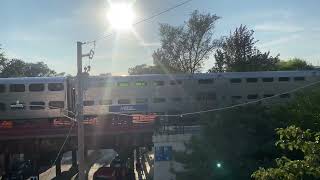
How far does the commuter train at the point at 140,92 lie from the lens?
43.8 metres

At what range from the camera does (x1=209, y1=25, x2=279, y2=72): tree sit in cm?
6988

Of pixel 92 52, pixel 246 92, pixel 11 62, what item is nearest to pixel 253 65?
pixel 246 92

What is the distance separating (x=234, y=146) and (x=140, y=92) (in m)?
20.5

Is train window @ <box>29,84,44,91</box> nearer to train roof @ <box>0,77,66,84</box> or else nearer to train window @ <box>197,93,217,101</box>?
train roof @ <box>0,77,66,84</box>

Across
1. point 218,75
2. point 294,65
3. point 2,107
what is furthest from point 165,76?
point 294,65

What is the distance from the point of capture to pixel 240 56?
71500 mm

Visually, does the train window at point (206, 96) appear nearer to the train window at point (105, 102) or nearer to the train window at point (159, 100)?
the train window at point (159, 100)

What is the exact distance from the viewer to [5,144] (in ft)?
134

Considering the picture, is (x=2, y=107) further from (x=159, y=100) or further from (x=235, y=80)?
(x=235, y=80)

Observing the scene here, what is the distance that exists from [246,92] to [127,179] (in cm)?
1433

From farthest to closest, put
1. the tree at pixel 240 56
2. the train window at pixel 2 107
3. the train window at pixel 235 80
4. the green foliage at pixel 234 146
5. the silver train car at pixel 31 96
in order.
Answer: the tree at pixel 240 56
the train window at pixel 235 80
the train window at pixel 2 107
the silver train car at pixel 31 96
the green foliage at pixel 234 146

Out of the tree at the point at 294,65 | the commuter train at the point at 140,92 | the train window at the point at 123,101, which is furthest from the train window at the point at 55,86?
the tree at the point at 294,65

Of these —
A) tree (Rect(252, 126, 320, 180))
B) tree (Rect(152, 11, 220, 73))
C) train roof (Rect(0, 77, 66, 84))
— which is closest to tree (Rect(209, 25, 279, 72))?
tree (Rect(152, 11, 220, 73))

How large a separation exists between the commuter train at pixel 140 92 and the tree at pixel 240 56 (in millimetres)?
22438
